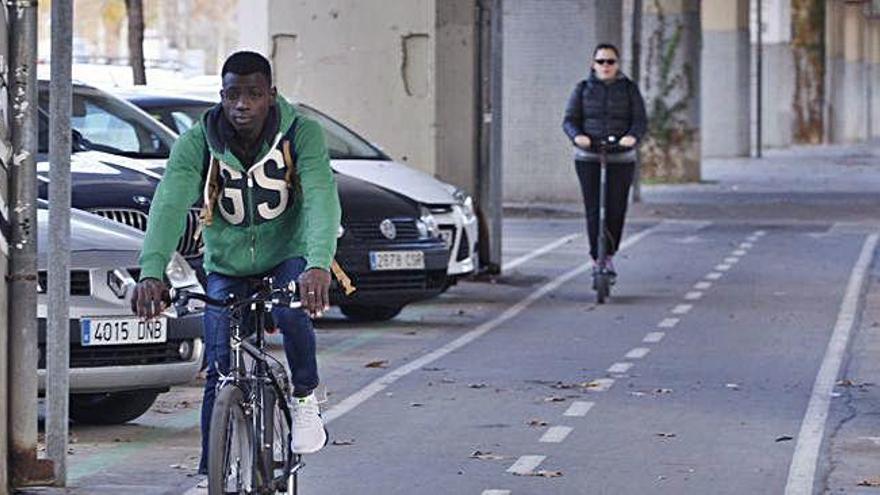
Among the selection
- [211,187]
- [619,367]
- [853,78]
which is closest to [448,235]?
[619,367]

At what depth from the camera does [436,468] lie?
10.7 m

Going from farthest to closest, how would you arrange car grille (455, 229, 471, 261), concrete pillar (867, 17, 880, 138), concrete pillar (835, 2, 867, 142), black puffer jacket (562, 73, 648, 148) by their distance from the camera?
concrete pillar (867, 17, 880, 138), concrete pillar (835, 2, 867, 142), black puffer jacket (562, 73, 648, 148), car grille (455, 229, 471, 261)

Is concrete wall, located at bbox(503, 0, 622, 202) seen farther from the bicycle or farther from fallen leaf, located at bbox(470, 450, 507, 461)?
the bicycle

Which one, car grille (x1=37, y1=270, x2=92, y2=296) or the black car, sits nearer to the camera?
car grille (x1=37, y1=270, x2=92, y2=296)

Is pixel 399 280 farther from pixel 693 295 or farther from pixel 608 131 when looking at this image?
pixel 693 295

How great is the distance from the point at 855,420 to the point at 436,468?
8.54 ft

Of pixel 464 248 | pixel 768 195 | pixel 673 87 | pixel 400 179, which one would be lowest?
pixel 768 195

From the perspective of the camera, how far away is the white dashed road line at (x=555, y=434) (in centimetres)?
1164

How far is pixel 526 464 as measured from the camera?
1084 cm

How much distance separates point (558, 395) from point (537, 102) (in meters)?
22.9

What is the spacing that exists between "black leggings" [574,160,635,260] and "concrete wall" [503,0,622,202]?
53.7ft

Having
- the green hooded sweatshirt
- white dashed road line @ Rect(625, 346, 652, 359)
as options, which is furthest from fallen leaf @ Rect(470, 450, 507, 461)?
white dashed road line @ Rect(625, 346, 652, 359)

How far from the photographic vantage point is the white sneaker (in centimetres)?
838

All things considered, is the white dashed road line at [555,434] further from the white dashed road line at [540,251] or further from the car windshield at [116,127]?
the white dashed road line at [540,251]
